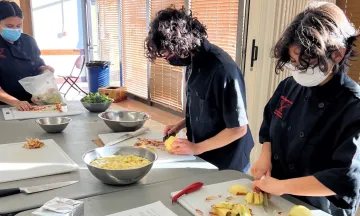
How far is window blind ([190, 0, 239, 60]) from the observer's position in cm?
321

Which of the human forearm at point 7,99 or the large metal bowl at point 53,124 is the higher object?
the human forearm at point 7,99

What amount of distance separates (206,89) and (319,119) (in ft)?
1.82

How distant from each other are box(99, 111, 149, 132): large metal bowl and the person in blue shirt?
2.02ft

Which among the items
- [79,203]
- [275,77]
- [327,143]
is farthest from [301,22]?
[275,77]

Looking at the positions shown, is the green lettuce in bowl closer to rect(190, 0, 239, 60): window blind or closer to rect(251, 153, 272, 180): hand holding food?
rect(251, 153, 272, 180): hand holding food

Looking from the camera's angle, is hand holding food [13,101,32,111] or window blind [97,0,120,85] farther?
window blind [97,0,120,85]

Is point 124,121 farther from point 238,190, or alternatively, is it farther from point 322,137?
point 322,137

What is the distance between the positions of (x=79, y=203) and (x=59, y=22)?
22.0 ft

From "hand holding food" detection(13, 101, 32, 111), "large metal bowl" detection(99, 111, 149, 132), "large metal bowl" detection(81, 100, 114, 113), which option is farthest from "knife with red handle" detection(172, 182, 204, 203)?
"hand holding food" detection(13, 101, 32, 111)

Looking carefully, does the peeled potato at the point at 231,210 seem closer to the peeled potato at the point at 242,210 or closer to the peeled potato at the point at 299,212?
the peeled potato at the point at 242,210

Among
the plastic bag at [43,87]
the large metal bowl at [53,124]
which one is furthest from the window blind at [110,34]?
the large metal bowl at [53,124]

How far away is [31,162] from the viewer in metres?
1.24

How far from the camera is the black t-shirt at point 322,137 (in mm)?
898

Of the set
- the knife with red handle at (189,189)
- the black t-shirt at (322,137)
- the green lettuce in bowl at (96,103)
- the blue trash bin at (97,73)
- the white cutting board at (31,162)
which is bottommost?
the blue trash bin at (97,73)
